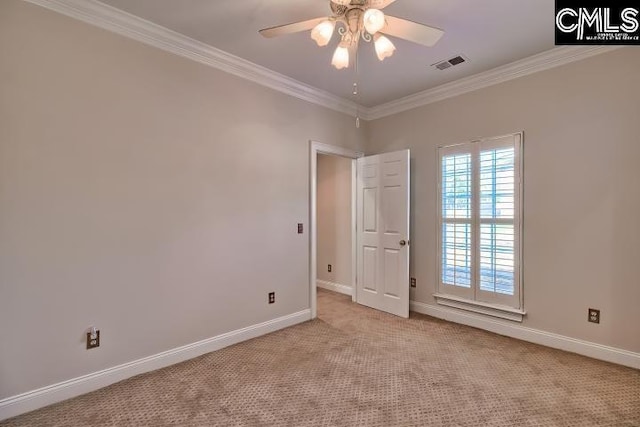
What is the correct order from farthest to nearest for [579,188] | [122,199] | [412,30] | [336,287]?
1. [336,287]
2. [579,188]
3. [122,199]
4. [412,30]

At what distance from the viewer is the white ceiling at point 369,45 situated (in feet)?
7.04

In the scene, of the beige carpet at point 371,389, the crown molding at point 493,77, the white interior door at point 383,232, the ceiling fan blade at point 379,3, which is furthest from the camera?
the white interior door at point 383,232

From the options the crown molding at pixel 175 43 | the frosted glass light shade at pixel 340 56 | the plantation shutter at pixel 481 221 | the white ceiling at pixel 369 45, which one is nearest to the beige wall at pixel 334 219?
the crown molding at pixel 175 43

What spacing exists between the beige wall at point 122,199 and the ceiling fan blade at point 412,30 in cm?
171

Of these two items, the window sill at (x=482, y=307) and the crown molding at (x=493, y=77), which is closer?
the crown molding at (x=493, y=77)

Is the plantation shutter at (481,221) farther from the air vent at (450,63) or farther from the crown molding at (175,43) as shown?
the crown molding at (175,43)

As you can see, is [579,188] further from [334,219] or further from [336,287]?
[336,287]

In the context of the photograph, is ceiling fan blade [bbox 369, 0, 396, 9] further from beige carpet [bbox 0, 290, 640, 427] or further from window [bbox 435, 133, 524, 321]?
beige carpet [bbox 0, 290, 640, 427]

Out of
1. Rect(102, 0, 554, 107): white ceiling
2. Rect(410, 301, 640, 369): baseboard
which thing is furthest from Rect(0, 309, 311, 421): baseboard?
Rect(102, 0, 554, 107): white ceiling

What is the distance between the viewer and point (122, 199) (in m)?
2.31

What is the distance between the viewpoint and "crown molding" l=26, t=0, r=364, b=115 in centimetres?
211

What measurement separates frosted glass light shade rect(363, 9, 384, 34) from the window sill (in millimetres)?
2837

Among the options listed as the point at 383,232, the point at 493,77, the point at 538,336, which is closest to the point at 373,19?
the point at 493,77

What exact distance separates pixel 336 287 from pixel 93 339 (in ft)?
10.6
